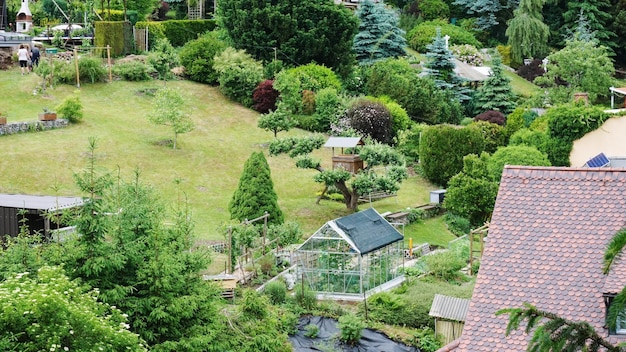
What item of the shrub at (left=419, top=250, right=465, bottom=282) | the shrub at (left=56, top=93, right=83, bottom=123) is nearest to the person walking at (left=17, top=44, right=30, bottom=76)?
the shrub at (left=56, top=93, right=83, bottom=123)

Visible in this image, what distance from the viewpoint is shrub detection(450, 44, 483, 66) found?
203 feet

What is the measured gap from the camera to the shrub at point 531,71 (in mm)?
61344

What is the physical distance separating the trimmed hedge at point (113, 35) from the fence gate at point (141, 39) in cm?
132

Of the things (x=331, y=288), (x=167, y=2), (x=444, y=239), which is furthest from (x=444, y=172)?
(x=167, y=2)

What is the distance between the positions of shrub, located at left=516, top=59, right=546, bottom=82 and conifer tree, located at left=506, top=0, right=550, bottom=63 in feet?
5.30

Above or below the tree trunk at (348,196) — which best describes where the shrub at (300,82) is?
above

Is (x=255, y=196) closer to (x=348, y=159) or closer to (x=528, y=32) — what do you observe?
(x=348, y=159)

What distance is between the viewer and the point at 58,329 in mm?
15039

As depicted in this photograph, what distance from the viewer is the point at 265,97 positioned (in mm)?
44594

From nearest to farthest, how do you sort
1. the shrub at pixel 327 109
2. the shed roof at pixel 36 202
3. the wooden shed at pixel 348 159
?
1. the shed roof at pixel 36 202
2. the wooden shed at pixel 348 159
3. the shrub at pixel 327 109

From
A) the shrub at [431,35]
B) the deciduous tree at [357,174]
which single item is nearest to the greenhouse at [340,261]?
the deciduous tree at [357,174]

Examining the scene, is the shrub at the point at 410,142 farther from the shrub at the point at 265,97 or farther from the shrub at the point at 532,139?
the shrub at the point at 265,97

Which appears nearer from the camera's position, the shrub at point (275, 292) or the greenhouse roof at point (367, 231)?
the shrub at point (275, 292)

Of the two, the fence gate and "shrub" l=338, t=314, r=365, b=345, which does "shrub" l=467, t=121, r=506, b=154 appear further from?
"shrub" l=338, t=314, r=365, b=345
